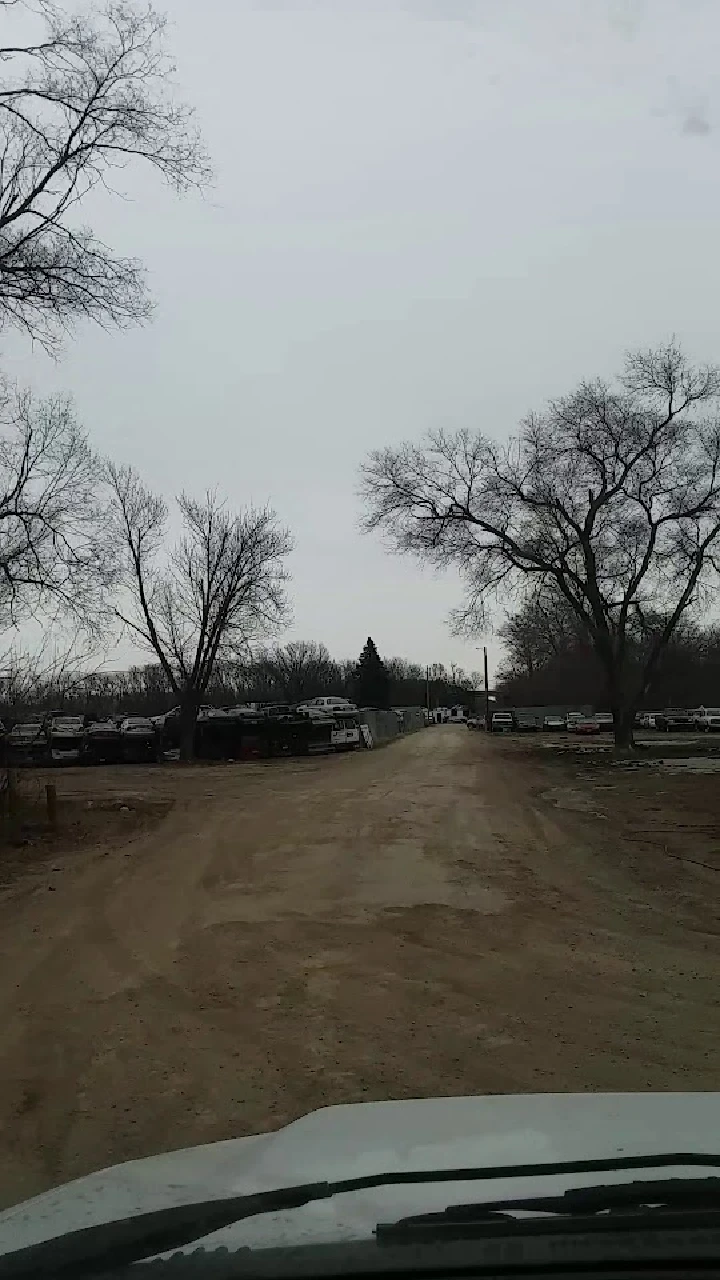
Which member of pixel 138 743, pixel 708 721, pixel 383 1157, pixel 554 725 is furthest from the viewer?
pixel 554 725

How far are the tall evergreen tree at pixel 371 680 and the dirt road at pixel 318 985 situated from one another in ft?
306

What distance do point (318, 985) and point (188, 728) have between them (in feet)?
125

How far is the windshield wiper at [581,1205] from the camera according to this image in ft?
7.65

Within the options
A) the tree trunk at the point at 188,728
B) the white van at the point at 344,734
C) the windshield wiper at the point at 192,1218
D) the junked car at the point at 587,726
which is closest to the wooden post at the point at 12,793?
the windshield wiper at the point at 192,1218

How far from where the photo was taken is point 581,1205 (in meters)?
2.46

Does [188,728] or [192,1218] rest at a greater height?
[188,728]

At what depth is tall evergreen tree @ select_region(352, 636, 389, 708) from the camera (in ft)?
356

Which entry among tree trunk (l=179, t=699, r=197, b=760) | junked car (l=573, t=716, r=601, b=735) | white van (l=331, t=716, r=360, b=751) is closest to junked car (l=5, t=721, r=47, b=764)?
tree trunk (l=179, t=699, r=197, b=760)

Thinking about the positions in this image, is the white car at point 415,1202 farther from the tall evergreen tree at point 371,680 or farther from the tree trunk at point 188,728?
the tall evergreen tree at point 371,680

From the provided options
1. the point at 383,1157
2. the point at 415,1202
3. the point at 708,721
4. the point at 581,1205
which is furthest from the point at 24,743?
the point at 708,721

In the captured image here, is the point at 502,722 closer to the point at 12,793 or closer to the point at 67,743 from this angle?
the point at 67,743

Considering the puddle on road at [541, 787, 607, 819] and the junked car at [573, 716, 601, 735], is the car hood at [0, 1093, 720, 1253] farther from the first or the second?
the junked car at [573, 716, 601, 735]

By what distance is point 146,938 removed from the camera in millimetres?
9148

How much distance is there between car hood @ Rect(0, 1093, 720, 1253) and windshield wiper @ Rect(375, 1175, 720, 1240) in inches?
2.4
